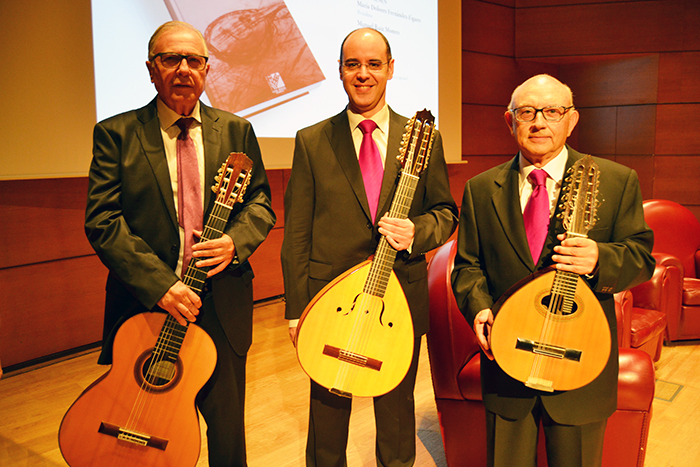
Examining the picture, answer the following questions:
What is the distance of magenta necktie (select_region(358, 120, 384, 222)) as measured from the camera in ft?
5.75

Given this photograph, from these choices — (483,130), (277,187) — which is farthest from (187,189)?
(483,130)

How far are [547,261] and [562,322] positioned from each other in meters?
0.19

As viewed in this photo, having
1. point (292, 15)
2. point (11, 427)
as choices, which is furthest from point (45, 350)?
point (292, 15)

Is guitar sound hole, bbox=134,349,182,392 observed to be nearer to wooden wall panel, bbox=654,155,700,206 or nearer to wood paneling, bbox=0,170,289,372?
wood paneling, bbox=0,170,289,372

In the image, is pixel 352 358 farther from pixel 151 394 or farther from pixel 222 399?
pixel 151 394

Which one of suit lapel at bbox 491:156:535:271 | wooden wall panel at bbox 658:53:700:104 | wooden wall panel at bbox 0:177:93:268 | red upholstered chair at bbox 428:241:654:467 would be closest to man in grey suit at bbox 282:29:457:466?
suit lapel at bbox 491:156:535:271

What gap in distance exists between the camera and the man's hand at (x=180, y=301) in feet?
5.06

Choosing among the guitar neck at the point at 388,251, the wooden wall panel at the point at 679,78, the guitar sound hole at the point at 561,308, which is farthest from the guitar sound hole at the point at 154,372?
the wooden wall panel at the point at 679,78

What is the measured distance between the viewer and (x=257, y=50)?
4.00 meters

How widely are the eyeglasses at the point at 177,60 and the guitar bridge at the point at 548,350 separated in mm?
1222

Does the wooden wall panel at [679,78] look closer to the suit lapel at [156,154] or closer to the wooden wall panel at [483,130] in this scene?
the wooden wall panel at [483,130]

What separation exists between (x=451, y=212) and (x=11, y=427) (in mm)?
2538

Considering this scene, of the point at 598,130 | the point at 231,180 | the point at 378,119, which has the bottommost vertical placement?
the point at 598,130

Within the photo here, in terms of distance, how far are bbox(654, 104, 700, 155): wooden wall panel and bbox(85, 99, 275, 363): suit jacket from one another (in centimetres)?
606
